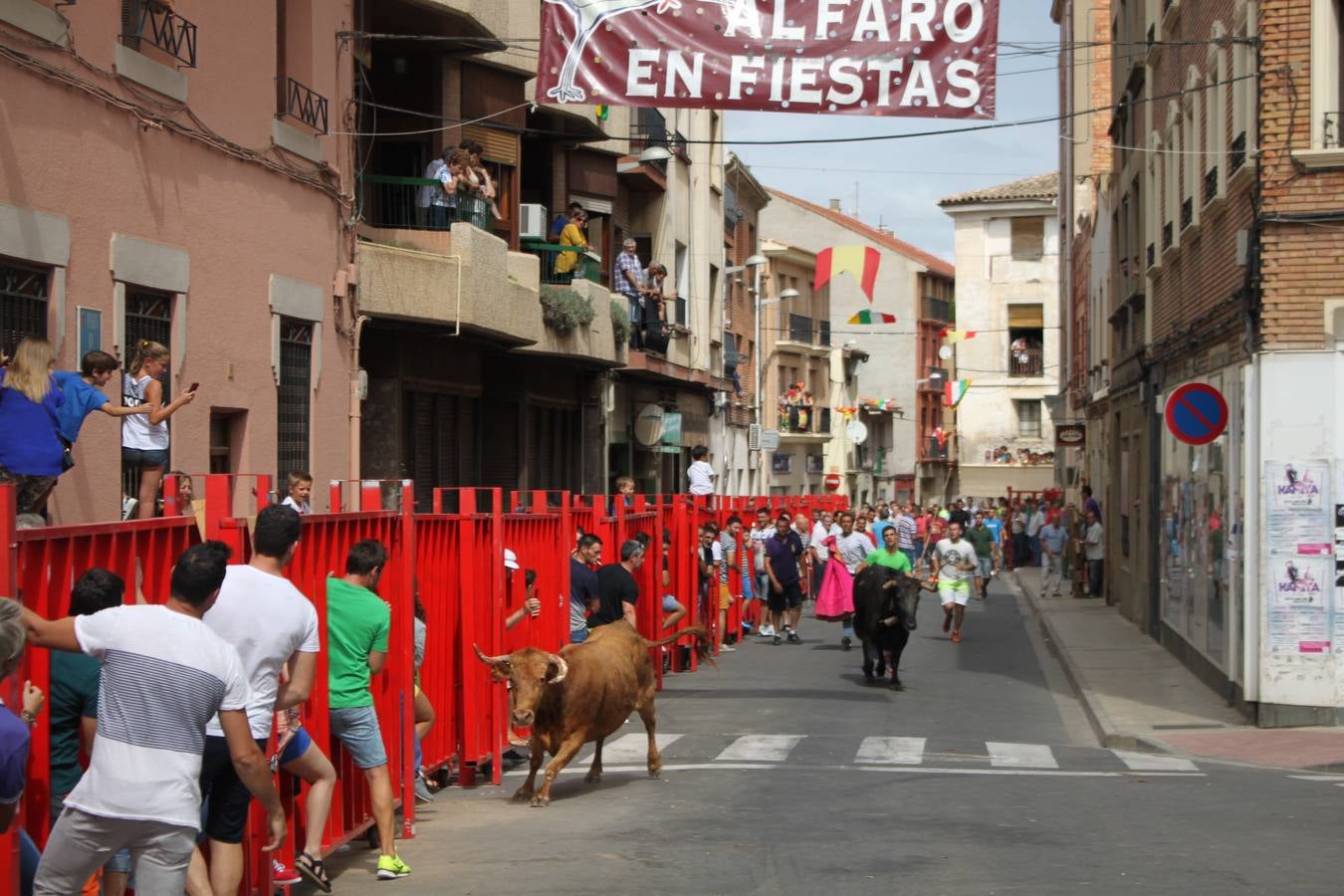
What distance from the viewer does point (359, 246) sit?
66.0 ft

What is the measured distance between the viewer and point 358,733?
9.09 metres

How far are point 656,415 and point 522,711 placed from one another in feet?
84.8

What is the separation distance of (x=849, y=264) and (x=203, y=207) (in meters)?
42.9

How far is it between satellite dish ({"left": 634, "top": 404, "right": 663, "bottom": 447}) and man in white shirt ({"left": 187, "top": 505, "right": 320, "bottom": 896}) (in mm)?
28945

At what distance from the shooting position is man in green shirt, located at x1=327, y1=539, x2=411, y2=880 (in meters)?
9.02

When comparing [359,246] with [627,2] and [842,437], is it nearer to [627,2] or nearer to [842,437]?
[627,2]

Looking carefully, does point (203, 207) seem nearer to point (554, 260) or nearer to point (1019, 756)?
point (1019, 756)

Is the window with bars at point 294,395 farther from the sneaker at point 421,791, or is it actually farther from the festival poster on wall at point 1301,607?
the festival poster on wall at point 1301,607

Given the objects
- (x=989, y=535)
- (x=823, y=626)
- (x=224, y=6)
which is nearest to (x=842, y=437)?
(x=989, y=535)

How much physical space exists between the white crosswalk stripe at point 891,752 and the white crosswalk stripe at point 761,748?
602 millimetres

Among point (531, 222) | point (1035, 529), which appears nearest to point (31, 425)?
point (531, 222)

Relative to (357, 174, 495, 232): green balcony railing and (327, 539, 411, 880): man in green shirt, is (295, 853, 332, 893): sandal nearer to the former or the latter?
(327, 539, 411, 880): man in green shirt

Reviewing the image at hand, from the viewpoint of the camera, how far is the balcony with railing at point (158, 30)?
1387cm

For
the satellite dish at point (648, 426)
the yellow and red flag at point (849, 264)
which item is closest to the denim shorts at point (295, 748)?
the satellite dish at point (648, 426)
